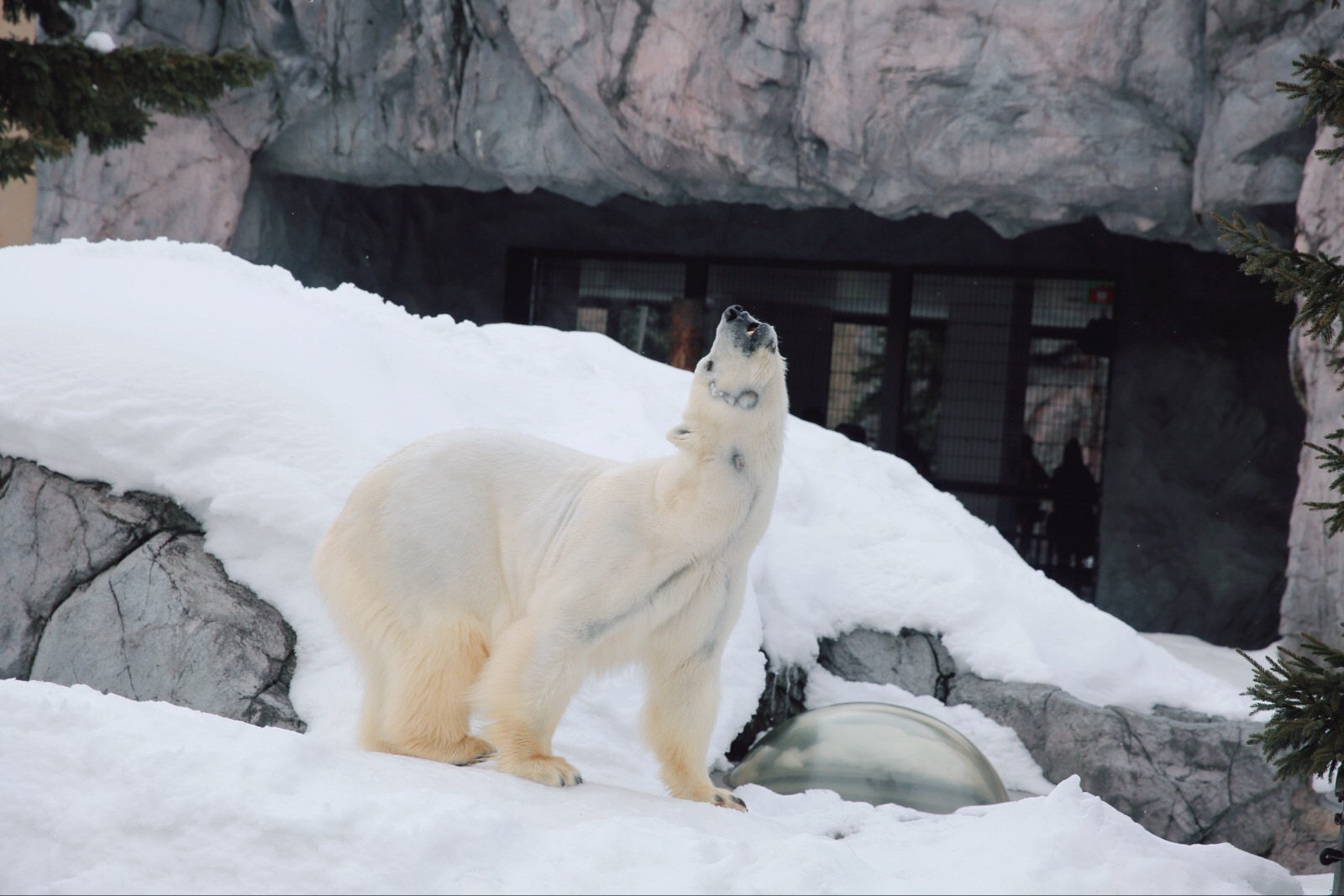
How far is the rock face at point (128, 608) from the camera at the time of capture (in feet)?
13.1

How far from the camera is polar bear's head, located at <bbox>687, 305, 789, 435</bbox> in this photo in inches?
114

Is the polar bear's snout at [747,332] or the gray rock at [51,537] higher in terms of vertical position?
the polar bear's snout at [747,332]

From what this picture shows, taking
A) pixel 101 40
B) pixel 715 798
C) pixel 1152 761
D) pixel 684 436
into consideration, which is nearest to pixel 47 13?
pixel 101 40

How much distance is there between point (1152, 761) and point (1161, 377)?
6473 millimetres

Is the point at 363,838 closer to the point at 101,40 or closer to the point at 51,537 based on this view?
the point at 51,537

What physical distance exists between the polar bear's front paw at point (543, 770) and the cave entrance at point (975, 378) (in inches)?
307

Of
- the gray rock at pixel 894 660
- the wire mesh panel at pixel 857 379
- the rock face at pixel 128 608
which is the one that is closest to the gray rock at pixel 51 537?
the rock face at pixel 128 608

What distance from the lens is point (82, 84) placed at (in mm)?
5203

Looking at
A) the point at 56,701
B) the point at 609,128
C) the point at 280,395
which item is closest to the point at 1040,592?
the point at 280,395

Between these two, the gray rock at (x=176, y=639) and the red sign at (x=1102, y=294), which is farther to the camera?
the red sign at (x=1102, y=294)

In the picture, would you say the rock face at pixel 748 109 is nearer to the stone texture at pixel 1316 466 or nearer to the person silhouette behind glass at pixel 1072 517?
the stone texture at pixel 1316 466

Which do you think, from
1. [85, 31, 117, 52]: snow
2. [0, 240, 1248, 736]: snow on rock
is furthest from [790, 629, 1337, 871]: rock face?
[85, 31, 117, 52]: snow

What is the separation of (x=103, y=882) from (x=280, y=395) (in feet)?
8.88

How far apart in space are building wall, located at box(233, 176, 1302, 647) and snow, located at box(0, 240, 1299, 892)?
520cm
